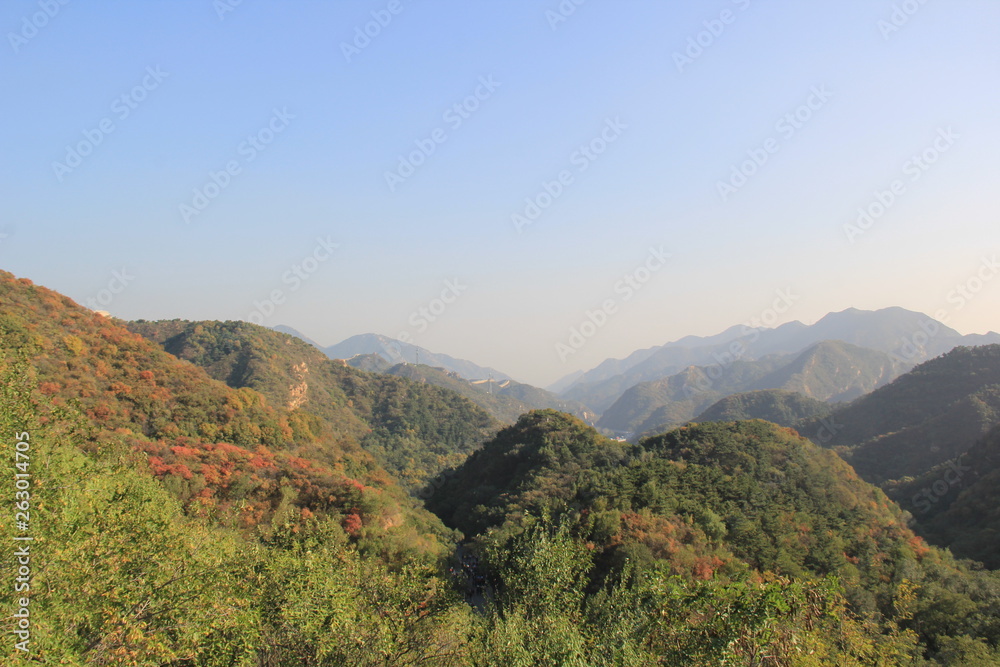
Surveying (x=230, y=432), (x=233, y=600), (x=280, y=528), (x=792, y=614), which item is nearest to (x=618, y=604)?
(x=792, y=614)

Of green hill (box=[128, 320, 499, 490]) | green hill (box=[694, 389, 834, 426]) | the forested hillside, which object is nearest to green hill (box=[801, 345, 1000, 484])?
the forested hillside

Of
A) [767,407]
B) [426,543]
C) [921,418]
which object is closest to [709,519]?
[426,543]

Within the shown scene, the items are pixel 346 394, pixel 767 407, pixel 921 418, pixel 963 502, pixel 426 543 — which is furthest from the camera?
pixel 767 407

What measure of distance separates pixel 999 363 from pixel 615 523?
278 feet

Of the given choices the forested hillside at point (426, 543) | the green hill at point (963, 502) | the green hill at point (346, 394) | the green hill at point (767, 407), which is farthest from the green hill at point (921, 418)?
the green hill at point (346, 394)

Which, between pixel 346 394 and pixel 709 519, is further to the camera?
pixel 346 394

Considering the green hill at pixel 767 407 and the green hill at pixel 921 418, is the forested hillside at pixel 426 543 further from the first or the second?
the green hill at pixel 767 407

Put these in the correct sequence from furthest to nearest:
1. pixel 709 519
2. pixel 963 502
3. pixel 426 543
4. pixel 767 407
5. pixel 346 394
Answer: pixel 767 407 → pixel 346 394 → pixel 963 502 → pixel 709 519 → pixel 426 543

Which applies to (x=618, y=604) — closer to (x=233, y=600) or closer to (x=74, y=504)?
(x=233, y=600)

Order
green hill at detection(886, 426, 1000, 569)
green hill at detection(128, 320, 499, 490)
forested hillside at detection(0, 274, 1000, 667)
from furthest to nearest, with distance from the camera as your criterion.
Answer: green hill at detection(128, 320, 499, 490) → green hill at detection(886, 426, 1000, 569) → forested hillside at detection(0, 274, 1000, 667)

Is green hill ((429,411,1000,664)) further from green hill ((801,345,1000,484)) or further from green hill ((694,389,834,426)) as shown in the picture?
green hill ((694,389,834,426))

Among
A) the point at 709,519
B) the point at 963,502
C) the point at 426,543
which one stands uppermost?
the point at 963,502

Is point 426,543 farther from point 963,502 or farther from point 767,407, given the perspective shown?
point 767,407

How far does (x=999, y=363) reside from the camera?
76.4m
